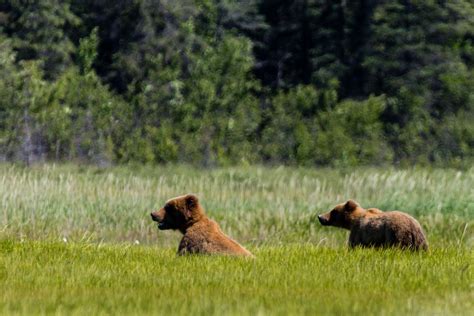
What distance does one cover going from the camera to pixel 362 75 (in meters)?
36.2

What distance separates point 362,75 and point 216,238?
28515 millimetres

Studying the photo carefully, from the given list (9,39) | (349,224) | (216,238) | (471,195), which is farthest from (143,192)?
(9,39)

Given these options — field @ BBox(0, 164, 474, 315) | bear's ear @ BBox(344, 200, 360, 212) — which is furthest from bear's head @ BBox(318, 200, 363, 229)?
→ field @ BBox(0, 164, 474, 315)

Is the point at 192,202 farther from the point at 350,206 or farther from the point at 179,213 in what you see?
the point at 350,206

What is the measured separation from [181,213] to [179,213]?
29mm

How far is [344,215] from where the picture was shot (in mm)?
9672

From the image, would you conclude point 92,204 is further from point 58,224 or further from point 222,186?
point 222,186

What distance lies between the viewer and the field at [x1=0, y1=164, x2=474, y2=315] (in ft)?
18.9

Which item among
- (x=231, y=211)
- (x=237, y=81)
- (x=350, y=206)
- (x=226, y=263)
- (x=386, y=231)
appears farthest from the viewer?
(x=237, y=81)

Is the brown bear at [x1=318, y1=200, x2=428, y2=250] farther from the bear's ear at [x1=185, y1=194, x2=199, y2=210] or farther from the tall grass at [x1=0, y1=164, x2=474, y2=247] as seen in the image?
the tall grass at [x1=0, y1=164, x2=474, y2=247]

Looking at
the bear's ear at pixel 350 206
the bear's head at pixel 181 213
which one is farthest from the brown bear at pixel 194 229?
the bear's ear at pixel 350 206

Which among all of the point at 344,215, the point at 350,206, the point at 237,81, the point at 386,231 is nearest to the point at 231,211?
the point at 344,215

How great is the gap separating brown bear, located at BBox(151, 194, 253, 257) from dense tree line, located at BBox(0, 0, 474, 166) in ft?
62.8

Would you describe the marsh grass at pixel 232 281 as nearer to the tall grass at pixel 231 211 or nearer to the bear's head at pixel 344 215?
the bear's head at pixel 344 215
